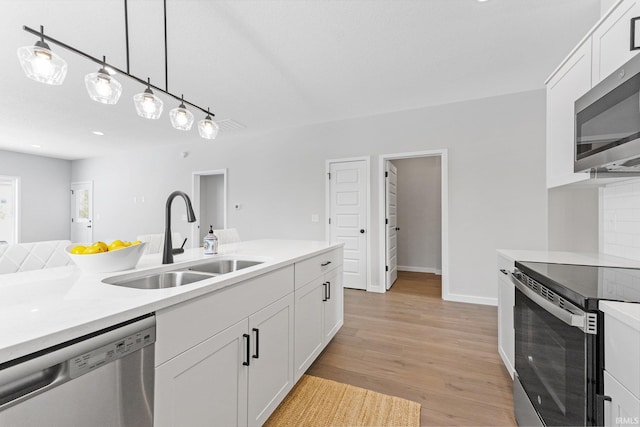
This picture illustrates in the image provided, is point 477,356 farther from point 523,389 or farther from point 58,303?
point 58,303

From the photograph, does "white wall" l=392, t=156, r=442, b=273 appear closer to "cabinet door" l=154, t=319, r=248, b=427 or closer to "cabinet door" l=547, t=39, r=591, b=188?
"cabinet door" l=547, t=39, r=591, b=188

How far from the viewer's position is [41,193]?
6539 mm

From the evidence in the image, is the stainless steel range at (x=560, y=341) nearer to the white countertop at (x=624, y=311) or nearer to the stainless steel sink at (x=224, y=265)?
the white countertop at (x=624, y=311)

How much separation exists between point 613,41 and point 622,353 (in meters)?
1.51

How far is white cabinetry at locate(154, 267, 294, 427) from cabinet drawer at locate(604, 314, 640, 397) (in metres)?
1.27

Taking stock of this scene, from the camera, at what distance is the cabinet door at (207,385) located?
85 cm

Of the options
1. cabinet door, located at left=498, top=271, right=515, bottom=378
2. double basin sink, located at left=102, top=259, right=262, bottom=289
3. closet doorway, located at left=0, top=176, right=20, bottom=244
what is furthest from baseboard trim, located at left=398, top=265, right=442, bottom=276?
closet doorway, located at left=0, top=176, right=20, bottom=244

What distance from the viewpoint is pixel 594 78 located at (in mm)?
1472

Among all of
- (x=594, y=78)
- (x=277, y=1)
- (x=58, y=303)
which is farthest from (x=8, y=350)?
(x=594, y=78)

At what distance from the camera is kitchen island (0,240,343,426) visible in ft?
2.28

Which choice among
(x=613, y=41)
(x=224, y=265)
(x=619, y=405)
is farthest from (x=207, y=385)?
(x=613, y=41)

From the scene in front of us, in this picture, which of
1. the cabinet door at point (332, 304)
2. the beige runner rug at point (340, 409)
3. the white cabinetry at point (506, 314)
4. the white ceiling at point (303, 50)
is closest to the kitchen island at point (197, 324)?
the beige runner rug at point (340, 409)

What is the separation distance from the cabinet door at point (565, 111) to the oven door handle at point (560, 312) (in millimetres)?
876

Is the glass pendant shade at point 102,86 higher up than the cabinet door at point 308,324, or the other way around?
the glass pendant shade at point 102,86
